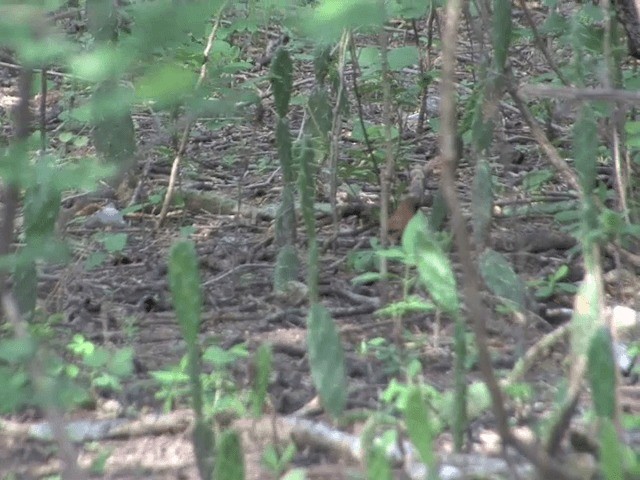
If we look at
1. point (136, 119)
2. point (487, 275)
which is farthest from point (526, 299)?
point (136, 119)

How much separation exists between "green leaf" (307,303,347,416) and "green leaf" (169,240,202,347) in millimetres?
321

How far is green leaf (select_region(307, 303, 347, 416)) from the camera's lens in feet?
7.89

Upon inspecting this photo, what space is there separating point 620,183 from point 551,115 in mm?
→ 1238

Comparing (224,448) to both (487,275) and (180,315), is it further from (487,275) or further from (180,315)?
(487,275)

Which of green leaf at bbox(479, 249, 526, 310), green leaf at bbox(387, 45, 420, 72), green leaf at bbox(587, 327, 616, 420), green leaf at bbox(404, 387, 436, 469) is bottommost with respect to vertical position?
green leaf at bbox(404, 387, 436, 469)

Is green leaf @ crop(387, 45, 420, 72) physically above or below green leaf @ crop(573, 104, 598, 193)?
above

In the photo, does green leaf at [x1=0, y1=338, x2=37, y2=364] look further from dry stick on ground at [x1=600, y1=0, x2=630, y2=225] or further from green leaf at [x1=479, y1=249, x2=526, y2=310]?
dry stick on ground at [x1=600, y1=0, x2=630, y2=225]

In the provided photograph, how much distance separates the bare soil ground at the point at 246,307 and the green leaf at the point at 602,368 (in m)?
0.16

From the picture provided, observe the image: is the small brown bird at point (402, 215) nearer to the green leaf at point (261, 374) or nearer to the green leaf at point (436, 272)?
the green leaf at point (436, 272)

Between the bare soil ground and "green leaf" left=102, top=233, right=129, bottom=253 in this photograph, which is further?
"green leaf" left=102, top=233, right=129, bottom=253

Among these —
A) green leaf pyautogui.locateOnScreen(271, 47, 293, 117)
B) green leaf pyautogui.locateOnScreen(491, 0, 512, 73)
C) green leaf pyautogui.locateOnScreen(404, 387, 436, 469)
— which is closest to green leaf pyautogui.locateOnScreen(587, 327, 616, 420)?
green leaf pyautogui.locateOnScreen(404, 387, 436, 469)

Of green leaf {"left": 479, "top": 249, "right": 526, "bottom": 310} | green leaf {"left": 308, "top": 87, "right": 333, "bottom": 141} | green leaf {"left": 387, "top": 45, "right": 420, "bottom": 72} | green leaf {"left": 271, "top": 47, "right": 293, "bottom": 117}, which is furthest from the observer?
green leaf {"left": 387, "top": 45, "right": 420, "bottom": 72}

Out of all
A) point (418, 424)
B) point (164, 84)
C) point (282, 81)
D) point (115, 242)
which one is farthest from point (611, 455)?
point (115, 242)

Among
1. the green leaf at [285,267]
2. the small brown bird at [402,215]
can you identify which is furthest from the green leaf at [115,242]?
the small brown bird at [402,215]
